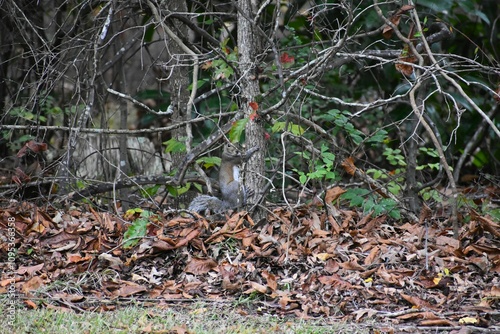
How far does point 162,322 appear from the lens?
4633 millimetres

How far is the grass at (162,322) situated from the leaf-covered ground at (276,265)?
0.18 metres

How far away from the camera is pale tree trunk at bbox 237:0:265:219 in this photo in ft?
20.4

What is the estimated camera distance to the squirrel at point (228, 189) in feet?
21.0

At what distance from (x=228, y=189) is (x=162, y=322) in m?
2.46

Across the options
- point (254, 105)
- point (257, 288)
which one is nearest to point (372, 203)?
point (254, 105)

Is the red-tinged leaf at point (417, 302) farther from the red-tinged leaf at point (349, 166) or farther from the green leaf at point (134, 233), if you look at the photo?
the green leaf at point (134, 233)

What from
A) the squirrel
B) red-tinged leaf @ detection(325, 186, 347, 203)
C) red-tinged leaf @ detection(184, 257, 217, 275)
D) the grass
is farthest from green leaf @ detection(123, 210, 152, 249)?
red-tinged leaf @ detection(325, 186, 347, 203)

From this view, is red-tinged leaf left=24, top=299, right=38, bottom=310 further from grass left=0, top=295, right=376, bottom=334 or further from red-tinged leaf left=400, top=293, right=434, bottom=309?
red-tinged leaf left=400, top=293, right=434, bottom=309

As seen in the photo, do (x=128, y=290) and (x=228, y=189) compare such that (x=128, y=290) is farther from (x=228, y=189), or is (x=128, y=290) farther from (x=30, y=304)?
(x=228, y=189)

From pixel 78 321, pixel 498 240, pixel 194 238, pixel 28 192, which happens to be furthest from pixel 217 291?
pixel 28 192

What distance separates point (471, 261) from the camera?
5.54 m

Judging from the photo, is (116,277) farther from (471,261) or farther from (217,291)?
(471,261)

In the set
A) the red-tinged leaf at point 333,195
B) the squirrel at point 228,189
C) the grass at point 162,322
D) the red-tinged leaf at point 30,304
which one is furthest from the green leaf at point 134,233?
the red-tinged leaf at point 333,195

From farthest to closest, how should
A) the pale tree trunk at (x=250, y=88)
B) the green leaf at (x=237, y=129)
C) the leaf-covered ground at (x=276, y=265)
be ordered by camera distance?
1. the pale tree trunk at (x=250, y=88)
2. the green leaf at (x=237, y=129)
3. the leaf-covered ground at (x=276, y=265)
